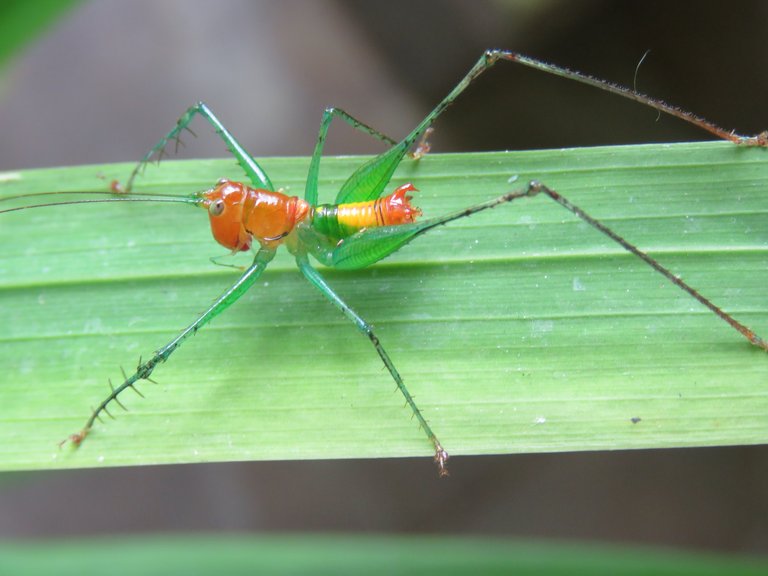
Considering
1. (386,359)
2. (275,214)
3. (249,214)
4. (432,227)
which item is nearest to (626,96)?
(432,227)

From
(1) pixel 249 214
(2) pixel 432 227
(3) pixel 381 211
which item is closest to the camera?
(2) pixel 432 227

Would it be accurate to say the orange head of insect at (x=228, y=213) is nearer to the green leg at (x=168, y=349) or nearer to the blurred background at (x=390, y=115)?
the green leg at (x=168, y=349)

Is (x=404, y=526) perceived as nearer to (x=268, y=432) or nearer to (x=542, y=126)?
(x=268, y=432)

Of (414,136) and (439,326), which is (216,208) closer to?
(414,136)

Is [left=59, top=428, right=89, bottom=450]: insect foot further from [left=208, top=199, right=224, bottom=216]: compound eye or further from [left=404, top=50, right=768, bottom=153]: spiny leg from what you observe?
[left=404, top=50, right=768, bottom=153]: spiny leg

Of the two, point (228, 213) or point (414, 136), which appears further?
point (228, 213)

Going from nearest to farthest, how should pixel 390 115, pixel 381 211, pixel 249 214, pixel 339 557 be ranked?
1. pixel 339 557
2. pixel 381 211
3. pixel 249 214
4. pixel 390 115

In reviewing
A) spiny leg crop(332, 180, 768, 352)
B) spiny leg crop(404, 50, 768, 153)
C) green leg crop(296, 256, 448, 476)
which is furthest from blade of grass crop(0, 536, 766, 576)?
spiny leg crop(404, 50, 768, 153)
